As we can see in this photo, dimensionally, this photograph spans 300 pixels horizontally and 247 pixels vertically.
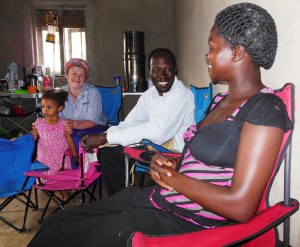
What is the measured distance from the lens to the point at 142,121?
2428 mm

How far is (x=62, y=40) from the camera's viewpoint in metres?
7.30

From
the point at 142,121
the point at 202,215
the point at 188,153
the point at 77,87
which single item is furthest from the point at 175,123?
the point at 77,87

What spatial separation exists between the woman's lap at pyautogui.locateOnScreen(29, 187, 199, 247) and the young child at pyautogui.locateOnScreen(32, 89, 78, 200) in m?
1.66

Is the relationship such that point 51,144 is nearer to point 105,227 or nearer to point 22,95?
point 105,227

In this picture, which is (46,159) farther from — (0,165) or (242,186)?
(242,186)

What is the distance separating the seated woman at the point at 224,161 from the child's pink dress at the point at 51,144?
1.71 metres

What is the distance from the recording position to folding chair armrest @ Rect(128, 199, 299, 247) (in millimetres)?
824

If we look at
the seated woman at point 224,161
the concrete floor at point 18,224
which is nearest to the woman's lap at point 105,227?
the seated woman at point 224,161

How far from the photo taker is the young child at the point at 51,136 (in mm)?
2773

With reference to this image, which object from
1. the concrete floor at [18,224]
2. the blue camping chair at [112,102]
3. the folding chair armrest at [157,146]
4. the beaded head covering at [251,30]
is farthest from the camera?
the blue camping chair at [112,102]

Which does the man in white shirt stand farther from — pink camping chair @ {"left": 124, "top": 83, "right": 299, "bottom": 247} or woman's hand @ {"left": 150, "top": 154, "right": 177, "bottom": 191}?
pink camping chair @ {"left": 124, "top": 83, "right": 299, "bottom": 247}

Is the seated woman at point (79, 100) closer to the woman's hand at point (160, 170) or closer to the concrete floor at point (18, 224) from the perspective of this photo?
the concrete floor at point (18, 224)

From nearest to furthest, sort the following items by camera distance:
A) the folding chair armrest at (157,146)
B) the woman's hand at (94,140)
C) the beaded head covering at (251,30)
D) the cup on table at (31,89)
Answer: the beaded head covering at (251,30), the folding chair armrest at (157,146), the woman's hand at (94,140), the cup on table at (31,89)

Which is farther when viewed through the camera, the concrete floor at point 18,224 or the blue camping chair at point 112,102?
the blue camping chair at point 112,102
